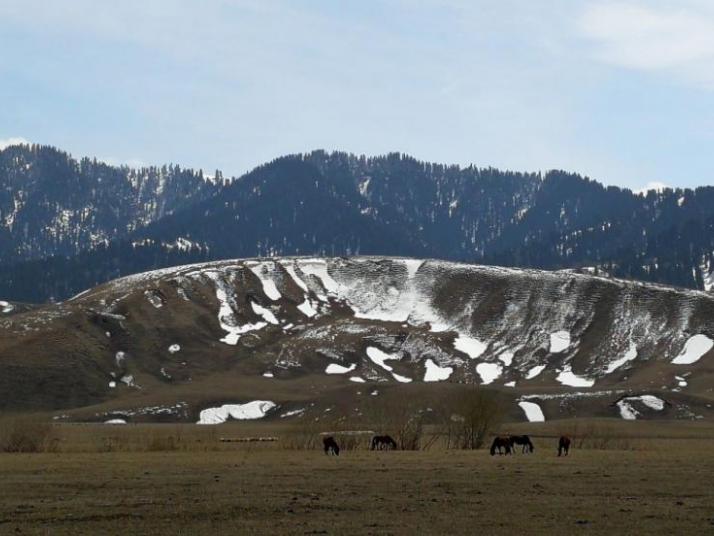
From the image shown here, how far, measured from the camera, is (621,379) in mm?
184500

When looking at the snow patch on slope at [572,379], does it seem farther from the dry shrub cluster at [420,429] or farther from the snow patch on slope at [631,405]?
the dry shrub cluster at [420,429]

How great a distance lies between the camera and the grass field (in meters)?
27.4

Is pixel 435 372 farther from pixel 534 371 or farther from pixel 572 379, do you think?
pixel 572 379

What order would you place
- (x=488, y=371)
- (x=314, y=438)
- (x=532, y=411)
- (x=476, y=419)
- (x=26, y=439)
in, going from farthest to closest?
(x=488, y=371) < (x=532, y=411) < (x=314, y=438) < (x=476, y=419) < (x=26, y=439)

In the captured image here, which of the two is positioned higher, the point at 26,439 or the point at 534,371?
the point at 534,371

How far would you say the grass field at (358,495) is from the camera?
2736 centimetres

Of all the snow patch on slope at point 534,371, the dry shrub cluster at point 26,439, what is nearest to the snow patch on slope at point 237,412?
the snow patch on slope at point 534,371

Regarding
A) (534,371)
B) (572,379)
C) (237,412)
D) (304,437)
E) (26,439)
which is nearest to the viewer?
(26,439)

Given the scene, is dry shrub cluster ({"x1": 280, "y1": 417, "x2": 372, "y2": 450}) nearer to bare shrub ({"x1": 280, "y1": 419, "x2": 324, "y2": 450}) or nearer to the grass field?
bare shrub ({"x1": 280, "y1": 419, "x2": 324, "y2": 450})

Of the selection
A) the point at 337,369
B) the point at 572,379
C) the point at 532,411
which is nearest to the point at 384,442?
the point at 532,411

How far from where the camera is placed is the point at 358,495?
33.9 meters

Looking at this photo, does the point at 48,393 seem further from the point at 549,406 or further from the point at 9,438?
the point at 9,438

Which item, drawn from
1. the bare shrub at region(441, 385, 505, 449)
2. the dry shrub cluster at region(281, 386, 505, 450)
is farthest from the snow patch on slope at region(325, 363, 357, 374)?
the bare shrub at region(441, 385, 505, 449)

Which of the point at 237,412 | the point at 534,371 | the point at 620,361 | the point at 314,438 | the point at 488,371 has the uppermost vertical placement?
the point at 620,361
